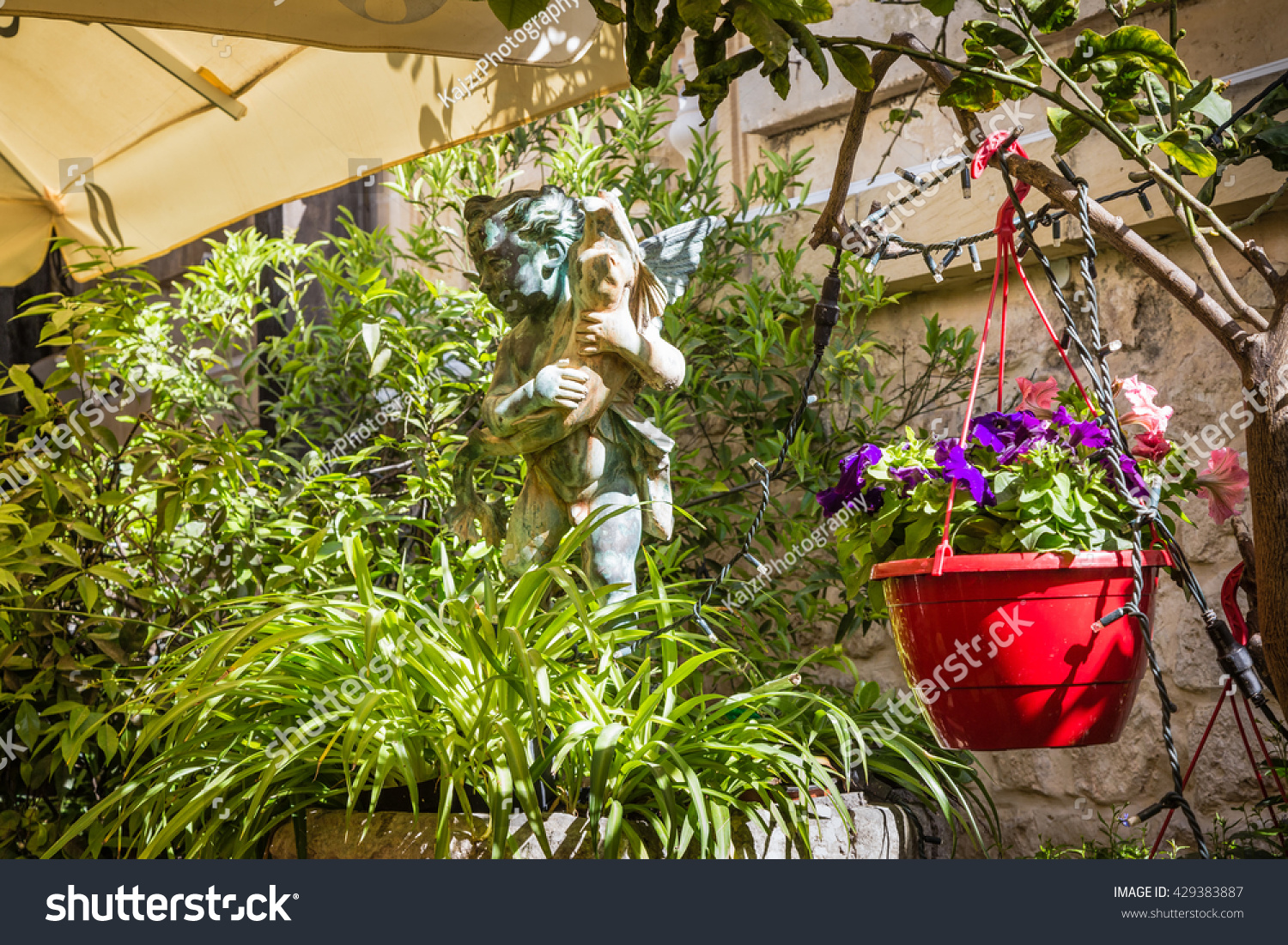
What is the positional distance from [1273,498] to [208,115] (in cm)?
232

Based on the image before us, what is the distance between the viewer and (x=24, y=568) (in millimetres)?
2143

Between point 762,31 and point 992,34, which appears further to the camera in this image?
point 992,34

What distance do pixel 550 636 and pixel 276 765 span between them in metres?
0.39

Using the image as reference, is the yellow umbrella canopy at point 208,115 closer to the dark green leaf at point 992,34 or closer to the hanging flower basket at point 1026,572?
the dark green leaf at point 992,34

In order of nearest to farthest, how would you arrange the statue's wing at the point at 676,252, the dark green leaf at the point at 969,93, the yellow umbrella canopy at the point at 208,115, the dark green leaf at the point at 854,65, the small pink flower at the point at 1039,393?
the dark green leaf at the point at 854,65, the dark green leaf at the point at 969,93, the small pink flower at the point at 1039,393, the statue's wing at the point at 676,252, the yellow umbrella canopy at the point at 208,115

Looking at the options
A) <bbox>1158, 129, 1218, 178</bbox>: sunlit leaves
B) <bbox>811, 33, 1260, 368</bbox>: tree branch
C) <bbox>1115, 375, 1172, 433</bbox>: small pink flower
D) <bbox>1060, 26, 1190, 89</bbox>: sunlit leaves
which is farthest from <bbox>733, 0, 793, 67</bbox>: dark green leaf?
<bbox>1115, 375, 1172, 433</bbox>: small pink flower

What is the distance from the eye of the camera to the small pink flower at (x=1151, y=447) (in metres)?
1.31

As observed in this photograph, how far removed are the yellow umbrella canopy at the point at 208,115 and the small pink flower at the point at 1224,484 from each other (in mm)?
1386

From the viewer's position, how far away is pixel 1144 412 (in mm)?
1340

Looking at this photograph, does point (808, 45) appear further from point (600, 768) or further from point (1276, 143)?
point (600, 768)

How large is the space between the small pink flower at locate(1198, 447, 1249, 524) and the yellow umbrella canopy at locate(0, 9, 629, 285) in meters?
1.39

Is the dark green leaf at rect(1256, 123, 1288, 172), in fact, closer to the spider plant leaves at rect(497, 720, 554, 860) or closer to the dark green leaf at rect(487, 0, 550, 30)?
the dark green leaf at rect(487, 0, 550, 30)

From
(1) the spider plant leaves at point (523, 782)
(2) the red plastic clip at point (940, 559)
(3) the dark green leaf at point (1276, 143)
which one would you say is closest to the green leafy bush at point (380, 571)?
(1) the spider plant leaves at point (523, 782)

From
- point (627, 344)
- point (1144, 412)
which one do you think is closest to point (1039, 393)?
point (1144, 412)
